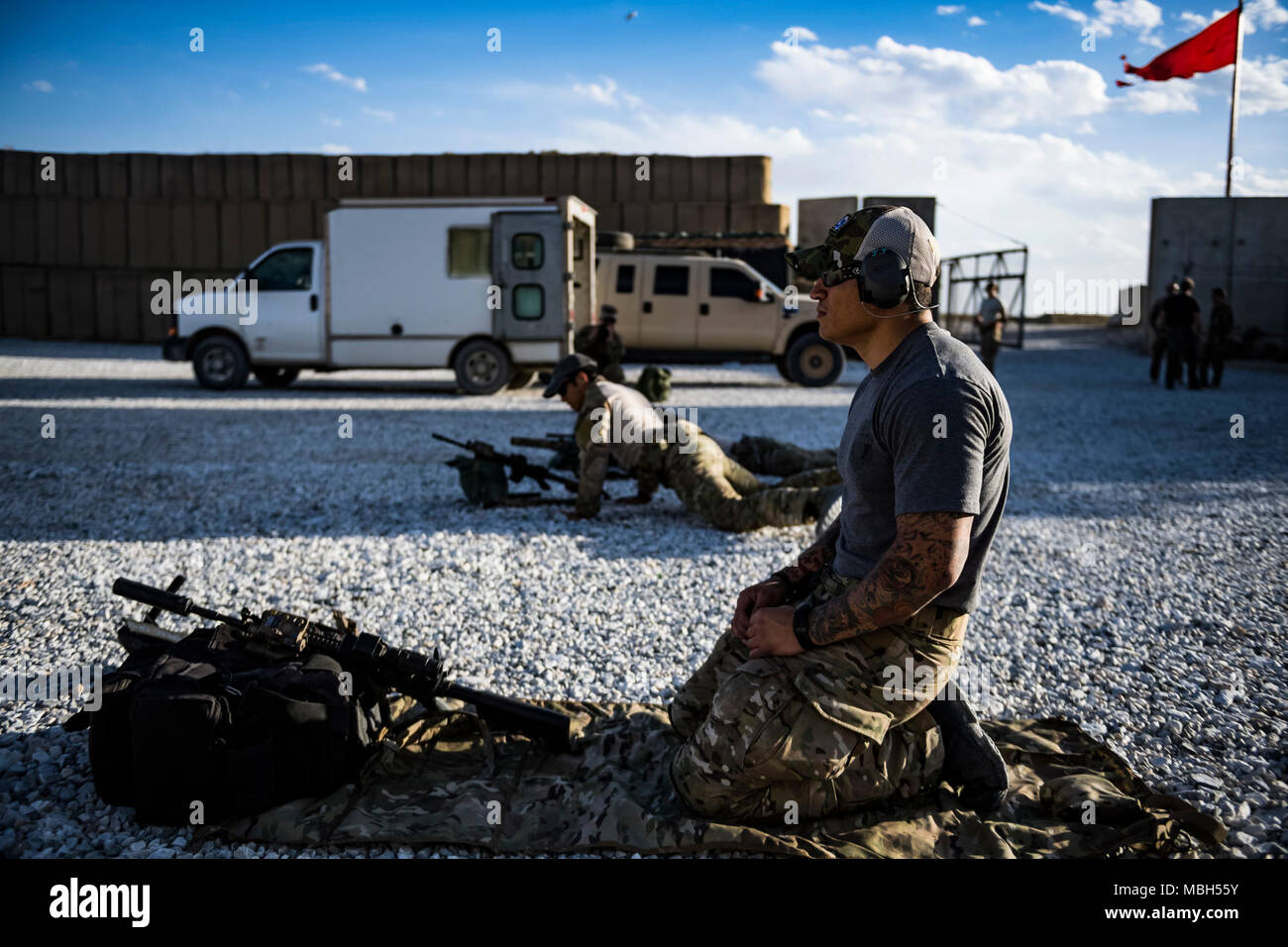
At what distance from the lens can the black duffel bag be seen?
2734 mm

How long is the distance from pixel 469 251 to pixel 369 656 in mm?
11126

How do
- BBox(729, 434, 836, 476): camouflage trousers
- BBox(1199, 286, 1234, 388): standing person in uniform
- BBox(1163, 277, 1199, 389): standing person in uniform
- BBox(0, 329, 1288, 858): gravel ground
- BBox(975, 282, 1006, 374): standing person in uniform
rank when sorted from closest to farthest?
BBox(0, 329, 1288, 858): gravel ground < BBox(729, 434, 836, 476): camouflage trousers < BBox(1163, 277, 1199, 389): standing person in uniform < BBox(1199, 286, 1234, 388): standing person in uniform < BBox(975, 282, 1006, 374): standing person in uniform

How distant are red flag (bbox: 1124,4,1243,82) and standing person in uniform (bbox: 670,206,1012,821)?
2540 centimetres

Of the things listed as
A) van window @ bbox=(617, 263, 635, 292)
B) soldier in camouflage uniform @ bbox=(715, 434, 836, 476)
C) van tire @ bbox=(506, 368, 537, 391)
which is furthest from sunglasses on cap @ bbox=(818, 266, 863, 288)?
van window @ bbox=(617, 263, 635, 292)

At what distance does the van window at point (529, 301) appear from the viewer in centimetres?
1348

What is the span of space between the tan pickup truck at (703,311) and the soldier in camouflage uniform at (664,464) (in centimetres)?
917

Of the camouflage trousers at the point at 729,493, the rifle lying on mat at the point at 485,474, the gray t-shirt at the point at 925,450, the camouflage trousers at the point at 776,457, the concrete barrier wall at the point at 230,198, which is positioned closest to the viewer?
the gray t-shirt at the point at 925,450

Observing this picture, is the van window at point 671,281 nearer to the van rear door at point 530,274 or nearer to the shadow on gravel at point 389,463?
the shadow on gravel at point 389,463

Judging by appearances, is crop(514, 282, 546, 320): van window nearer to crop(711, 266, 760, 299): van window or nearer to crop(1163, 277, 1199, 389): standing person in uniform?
crop(711, 266, 760, 299): van window

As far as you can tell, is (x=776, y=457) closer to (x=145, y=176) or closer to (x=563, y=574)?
(x=563, y=574)

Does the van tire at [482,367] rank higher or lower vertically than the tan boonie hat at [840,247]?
lower

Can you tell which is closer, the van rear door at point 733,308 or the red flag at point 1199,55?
the van rear door at point 733,308

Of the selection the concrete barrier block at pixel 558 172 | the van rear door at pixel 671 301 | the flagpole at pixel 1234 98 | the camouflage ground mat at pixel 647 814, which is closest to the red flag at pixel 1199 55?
the flagpole at pixel 1234 98

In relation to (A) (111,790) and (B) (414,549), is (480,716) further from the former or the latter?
(B) (414,549)
